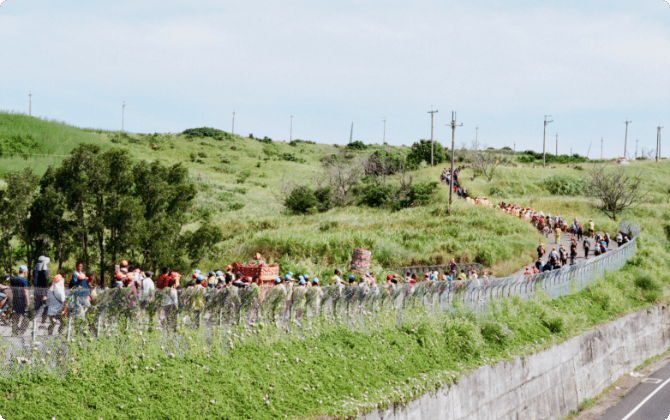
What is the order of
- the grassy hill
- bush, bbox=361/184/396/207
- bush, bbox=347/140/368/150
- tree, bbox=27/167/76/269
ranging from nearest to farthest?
tree, bbox=27/167/76/269 → the grassy hill → bush, bbox=361/184/396/207 → bush, bbox=347/140/368/150

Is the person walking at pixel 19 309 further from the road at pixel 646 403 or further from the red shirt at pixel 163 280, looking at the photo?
the road at pixel 646 403

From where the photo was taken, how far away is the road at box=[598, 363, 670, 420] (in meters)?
21.0

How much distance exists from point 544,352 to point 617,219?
37507 mm

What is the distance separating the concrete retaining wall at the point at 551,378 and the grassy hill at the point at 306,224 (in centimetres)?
666

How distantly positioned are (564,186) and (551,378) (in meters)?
53.4

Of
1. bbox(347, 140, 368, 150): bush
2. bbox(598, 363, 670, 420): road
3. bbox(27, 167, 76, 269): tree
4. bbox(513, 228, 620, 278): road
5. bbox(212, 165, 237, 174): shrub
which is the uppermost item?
bbox(347, 140, 368, 150): bush

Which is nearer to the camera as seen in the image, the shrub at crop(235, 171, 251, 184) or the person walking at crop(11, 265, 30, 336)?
the person walking at crop(11, 265, 30, 336)

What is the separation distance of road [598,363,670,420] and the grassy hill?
27.6 ft

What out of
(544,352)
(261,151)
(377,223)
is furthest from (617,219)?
(261,151)

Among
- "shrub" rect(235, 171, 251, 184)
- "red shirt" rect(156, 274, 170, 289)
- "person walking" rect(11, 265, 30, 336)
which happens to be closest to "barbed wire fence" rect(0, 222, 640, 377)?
"person walking" rect(11, 265, 30, 336)

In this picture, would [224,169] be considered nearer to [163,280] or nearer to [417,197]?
[417,197]

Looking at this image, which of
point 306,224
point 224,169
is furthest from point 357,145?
A: point 306,224

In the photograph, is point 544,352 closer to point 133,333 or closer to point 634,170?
point 133,333

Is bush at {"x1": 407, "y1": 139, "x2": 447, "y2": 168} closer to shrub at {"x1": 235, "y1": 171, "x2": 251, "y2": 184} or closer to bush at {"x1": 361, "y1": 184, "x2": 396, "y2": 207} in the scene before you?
shrub at {"x1": 235, "y1": 171, "x2": 251, "y2": 184}
